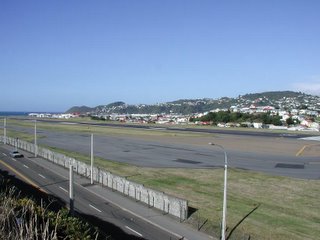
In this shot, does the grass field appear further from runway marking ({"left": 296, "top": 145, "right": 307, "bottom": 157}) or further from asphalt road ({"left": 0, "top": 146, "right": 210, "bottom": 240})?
runway marking ({"left": 296, "top": 145, "right": 307, "bottom": 157})

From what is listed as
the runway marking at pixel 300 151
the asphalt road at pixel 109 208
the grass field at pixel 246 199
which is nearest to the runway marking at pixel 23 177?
the asphalt road at pixel 109 208

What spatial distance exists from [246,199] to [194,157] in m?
31.5

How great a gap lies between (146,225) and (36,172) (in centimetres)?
2891

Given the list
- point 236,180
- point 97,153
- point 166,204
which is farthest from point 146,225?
point 97,153

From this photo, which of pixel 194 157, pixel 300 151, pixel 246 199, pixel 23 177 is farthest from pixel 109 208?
pixel 300 151

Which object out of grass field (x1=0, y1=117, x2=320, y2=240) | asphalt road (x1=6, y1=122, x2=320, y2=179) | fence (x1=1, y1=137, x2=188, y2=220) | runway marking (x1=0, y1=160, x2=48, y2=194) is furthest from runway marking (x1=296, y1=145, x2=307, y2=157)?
runway marking (x1=0, y1=160, x2=48, y2=194)

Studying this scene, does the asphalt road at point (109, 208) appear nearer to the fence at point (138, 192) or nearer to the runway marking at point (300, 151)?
the fence at point (138, 192)

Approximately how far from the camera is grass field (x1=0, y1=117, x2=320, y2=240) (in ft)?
104

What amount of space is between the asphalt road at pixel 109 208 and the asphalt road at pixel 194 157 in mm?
16902

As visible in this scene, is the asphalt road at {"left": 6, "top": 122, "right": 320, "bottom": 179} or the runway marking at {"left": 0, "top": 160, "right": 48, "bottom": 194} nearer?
the runway marking at {"left": 0, "top": 160, "right": 48, "bottom": 194}

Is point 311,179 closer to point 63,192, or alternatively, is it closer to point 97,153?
point 63,192

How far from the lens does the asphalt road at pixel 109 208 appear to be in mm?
30359

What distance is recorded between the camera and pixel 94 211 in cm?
3525

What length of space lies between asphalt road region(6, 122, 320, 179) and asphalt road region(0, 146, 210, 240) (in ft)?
55.5
